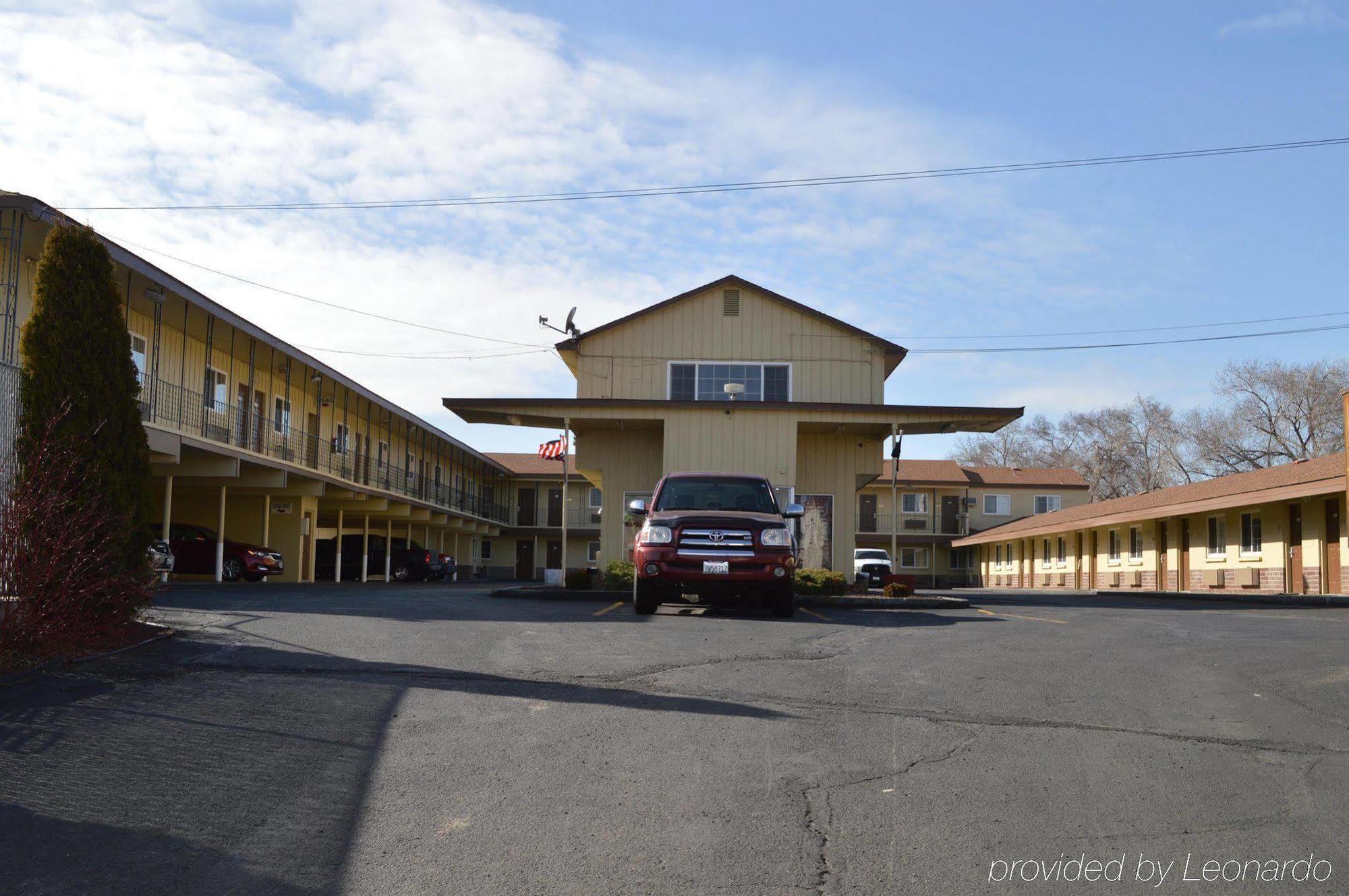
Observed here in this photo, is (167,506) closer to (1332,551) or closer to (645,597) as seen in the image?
(645,597)

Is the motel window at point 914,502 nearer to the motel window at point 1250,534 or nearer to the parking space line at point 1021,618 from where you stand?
the motel window at point 1250,534

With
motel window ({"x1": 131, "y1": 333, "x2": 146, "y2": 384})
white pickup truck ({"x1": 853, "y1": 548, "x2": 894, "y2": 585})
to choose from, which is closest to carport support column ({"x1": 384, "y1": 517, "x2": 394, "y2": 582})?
motel window ({"x1": 131, "y1": 333, "x2": 146, "y2": 384})

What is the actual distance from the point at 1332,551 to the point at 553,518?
132 ft

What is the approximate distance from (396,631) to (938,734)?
21.3 feet

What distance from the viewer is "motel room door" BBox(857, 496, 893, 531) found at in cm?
5931

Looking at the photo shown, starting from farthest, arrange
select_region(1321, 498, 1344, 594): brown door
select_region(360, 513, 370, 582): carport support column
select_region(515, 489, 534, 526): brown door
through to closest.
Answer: select_region(515, 489, 534, 526): brown door < select_region(360, 513, 370, 582): carport support column < select_region(1321, 498, 1344, 594): brown door

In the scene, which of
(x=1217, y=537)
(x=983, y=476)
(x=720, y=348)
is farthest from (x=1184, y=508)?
(x=983, y=476)

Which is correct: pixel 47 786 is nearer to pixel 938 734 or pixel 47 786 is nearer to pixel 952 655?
pixel 938 734

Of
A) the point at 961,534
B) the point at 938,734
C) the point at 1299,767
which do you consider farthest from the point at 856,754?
the point at 961,534

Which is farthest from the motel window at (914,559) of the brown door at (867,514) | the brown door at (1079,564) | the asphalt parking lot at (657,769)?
the asphalt parking lot at (657,769)

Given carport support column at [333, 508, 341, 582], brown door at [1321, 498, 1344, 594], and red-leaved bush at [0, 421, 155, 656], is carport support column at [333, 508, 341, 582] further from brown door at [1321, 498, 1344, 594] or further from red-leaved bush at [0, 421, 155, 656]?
brown door at [1321, 498, 1344, 594]

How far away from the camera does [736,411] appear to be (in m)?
24.0

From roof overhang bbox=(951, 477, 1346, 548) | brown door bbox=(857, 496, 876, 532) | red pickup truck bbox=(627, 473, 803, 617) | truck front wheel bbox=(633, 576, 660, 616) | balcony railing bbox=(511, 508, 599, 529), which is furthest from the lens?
brown door bbox=(857, 496, 876, 532)

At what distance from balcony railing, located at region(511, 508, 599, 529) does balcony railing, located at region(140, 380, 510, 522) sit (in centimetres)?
906
